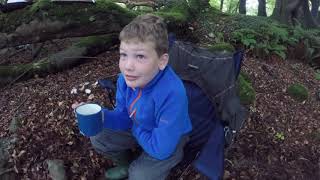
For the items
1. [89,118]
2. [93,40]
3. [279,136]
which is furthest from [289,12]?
[89,118]

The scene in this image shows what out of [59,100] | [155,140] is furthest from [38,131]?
[155,140]

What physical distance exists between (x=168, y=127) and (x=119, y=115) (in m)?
0.70

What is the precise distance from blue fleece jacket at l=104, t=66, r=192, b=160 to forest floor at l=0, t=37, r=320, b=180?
1294mm

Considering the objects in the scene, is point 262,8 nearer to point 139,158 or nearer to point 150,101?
point 139,158

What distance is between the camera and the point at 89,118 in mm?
3045

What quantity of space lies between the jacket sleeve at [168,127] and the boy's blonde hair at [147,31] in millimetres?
431

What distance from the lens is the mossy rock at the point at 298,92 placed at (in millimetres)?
6215

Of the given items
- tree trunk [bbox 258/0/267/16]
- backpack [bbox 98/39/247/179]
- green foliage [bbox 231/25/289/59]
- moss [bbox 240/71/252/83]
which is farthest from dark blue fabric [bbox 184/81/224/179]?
tree trunk [bbox 258/0/267/16]

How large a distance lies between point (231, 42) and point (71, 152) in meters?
4.02

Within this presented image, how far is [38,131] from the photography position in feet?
15.6

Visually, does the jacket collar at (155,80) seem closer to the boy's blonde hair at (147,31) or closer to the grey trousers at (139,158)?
the boy's blonde hair at (147,31)

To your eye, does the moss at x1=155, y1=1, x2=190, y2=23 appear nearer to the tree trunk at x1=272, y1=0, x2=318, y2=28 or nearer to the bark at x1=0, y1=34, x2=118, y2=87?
the bark at x1=0, y1=34, x2=118, y2=87

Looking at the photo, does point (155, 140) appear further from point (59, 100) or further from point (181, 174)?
point (59, 100)

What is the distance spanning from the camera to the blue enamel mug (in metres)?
3.02
